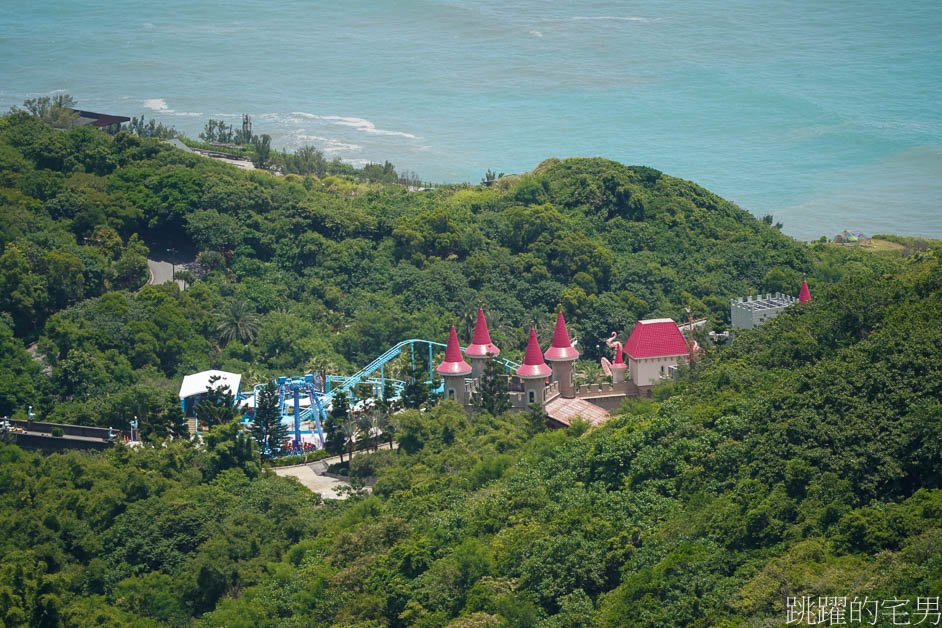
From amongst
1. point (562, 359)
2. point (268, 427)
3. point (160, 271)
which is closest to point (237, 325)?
point (160, 271)

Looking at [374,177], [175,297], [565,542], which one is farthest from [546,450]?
[374,177]

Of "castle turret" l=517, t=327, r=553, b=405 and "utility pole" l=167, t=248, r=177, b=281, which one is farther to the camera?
"utility pole" l=167, t=248, r=177, b=281

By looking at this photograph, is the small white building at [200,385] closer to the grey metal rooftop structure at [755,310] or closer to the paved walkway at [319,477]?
the paved walkway at [319,477]

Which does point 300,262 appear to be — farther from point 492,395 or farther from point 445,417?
point 445,417

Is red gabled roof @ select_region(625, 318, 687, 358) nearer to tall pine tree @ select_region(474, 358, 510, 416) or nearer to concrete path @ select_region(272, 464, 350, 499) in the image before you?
tall pine tree @ select_region(474, 358, 510, 416)

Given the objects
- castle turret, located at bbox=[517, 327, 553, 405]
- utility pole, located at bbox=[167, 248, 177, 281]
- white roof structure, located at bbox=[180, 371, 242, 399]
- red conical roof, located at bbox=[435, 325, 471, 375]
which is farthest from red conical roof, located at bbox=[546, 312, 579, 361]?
utility pole, located at bbox=[167, 248, 177, 281]
